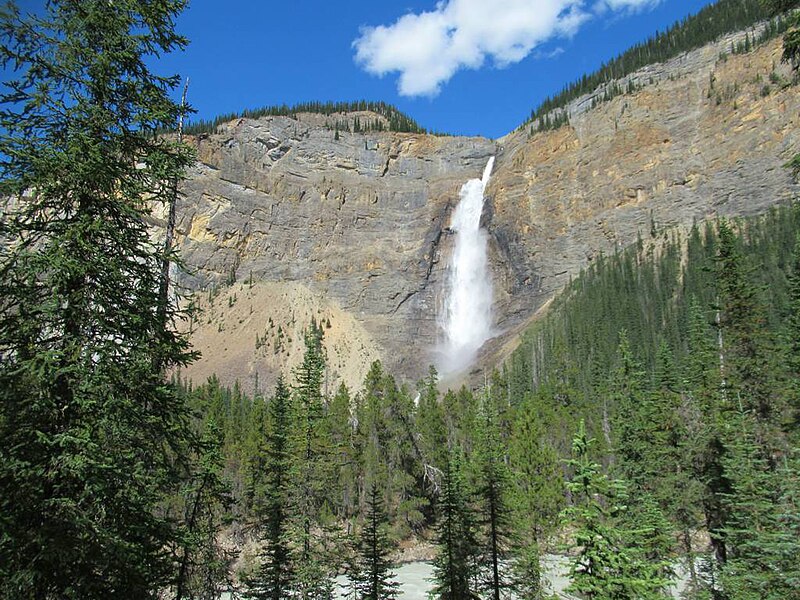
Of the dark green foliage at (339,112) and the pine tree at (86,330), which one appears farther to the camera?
the dark green foliage at (339,112)

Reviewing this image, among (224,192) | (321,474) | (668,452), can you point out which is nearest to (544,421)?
(668,452)

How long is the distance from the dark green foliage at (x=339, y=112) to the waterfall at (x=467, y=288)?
84.8ft

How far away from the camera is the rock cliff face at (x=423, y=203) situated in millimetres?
85188

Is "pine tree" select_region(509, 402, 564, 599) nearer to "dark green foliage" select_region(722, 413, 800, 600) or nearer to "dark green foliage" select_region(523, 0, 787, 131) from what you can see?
"dark green foliage" select_region(722, 413, 800, 600)

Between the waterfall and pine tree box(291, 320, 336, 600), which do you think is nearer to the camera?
pine tree box(291, 320, 336, 600)

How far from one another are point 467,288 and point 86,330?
100909mm

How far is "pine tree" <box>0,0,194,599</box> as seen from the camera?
18.4ft

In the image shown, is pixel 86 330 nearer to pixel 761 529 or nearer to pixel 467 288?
pixel 761 529

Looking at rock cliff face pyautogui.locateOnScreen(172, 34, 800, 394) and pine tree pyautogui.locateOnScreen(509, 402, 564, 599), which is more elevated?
rock cliff face pyautogui.locateOnScreen(172, 34, 800, 394)

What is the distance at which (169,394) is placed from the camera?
23.0ft

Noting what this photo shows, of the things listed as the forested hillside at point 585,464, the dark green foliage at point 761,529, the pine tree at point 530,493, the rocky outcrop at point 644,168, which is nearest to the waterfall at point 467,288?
the rocky outcrop at point 644,168

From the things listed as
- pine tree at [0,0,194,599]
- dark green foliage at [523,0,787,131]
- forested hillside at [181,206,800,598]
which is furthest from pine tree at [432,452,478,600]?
dark green foliage at [523,0,787,131]

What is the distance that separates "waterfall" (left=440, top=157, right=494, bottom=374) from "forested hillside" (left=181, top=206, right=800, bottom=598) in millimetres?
28568

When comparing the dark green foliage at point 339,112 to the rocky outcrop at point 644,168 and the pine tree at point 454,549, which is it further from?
the pine tree at point 454,549
